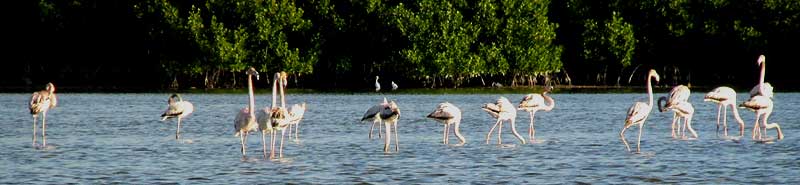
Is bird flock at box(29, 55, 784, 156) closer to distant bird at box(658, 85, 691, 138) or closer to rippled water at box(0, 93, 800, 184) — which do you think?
distant bird at box(658, 85, 691, 138)

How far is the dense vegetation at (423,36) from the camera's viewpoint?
8456cm

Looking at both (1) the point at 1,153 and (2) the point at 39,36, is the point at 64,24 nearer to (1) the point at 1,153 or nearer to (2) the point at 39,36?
(2) the point at 39,36

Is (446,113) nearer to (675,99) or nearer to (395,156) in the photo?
(395,156)

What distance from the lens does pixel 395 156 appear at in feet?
81.8

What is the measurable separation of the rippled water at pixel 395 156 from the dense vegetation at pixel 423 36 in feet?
151

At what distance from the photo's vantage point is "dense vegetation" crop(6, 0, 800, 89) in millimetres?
84562

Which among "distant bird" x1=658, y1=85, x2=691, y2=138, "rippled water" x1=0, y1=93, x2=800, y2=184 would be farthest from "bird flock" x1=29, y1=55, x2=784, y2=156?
"rippled water" x1=0, y1=93, x2=800, y2=184

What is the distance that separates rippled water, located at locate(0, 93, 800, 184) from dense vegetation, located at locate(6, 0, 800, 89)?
151 feet

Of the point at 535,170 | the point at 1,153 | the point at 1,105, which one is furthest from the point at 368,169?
the point at 1,105

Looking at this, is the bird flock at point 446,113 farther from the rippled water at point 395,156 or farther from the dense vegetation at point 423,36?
the dense vegetation at point 423,36

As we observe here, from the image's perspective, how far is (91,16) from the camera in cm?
8981

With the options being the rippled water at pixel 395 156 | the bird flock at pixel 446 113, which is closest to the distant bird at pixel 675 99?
the bird flock at pixel 446 113

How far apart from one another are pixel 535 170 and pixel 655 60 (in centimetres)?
7129

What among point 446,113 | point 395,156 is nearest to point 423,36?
point 446,113
